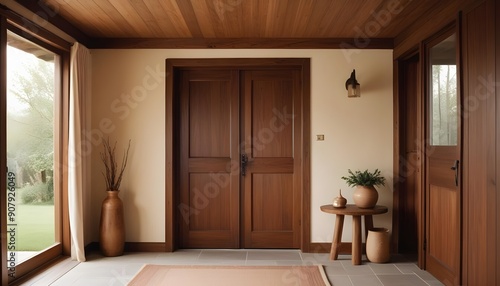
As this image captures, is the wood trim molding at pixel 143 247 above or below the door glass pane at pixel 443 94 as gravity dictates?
below

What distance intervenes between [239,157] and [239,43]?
1.29 m

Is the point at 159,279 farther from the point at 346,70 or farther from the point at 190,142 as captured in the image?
the point at 346,70

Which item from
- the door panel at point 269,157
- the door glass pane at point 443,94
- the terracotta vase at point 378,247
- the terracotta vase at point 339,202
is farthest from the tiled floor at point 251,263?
the door glass pane at point 443,94

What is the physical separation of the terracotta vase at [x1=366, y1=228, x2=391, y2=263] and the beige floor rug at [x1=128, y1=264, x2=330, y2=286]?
2.00ft

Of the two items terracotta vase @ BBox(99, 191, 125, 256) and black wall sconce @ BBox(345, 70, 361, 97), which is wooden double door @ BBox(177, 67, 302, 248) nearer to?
black wall sconce @ BBox(345, 70, 361, 97)

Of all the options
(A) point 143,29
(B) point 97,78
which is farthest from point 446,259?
(B) point 97,78

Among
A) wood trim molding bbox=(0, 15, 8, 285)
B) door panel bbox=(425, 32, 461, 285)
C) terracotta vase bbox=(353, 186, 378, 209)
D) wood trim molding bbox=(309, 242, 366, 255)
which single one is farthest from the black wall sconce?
wood trim molding bbox=(0, 15, 8, 285)

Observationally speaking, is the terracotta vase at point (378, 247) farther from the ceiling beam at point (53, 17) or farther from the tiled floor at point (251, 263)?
the ceiling beam at point (53, 17)

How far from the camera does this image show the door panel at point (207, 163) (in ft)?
15.8

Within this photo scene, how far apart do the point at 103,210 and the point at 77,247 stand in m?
0.46

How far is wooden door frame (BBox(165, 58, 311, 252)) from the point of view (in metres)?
4.64

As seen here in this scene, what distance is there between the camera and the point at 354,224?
4.19 metres

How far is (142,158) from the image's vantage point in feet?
15.3

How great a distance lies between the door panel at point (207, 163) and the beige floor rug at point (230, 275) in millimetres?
781
